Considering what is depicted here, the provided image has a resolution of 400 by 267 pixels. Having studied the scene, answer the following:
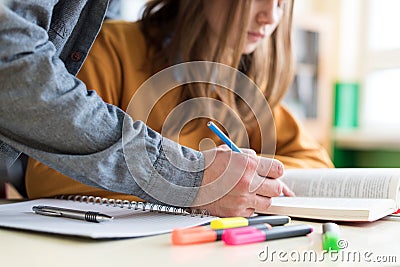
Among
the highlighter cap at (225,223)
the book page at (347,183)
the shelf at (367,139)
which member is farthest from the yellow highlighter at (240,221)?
the shelf at (367,139)

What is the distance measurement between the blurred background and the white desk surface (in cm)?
261

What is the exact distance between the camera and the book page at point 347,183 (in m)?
0.91

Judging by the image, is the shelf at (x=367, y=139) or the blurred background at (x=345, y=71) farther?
the blurred background at (x=345, y=71)

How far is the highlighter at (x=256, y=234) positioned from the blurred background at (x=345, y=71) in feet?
8.42

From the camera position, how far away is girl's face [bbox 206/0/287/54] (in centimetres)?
114

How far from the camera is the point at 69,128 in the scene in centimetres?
66

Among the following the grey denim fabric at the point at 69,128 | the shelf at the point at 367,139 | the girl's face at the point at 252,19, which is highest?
the girl's face at the point at 252,19

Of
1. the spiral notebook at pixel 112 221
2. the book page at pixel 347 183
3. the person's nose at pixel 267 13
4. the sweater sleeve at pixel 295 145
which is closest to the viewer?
the spiral notebook at pixel 112 221

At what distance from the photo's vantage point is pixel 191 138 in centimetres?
114

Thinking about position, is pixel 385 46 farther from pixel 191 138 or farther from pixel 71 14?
pixel 71 14

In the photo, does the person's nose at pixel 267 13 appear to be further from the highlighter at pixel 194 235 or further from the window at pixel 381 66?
the window at pixel 381 66

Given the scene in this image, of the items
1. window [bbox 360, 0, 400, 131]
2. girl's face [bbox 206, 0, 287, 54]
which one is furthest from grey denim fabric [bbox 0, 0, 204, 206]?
window [bbox 360, 0, 400, 131]

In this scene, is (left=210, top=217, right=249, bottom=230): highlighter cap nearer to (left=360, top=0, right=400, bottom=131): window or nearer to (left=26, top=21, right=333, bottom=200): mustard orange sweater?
(left=26, top=21, right=333, bottom=200): mustard orange sweater

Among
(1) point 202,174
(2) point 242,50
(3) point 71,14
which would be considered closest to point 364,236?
(1) point 202,174
